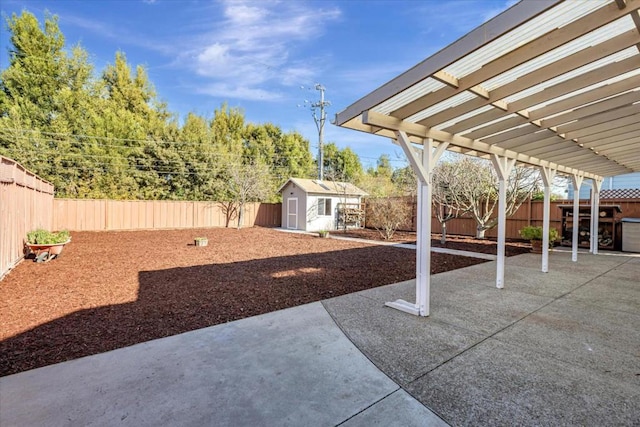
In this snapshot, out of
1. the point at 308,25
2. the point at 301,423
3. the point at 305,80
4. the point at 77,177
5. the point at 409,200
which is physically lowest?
the point at 301,423

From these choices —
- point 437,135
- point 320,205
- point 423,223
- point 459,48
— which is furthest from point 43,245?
point 320,205

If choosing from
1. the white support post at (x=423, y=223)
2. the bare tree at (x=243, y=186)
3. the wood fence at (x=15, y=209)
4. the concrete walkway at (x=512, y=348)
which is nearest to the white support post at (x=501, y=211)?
the concrete walkway at (x=512, y=348)

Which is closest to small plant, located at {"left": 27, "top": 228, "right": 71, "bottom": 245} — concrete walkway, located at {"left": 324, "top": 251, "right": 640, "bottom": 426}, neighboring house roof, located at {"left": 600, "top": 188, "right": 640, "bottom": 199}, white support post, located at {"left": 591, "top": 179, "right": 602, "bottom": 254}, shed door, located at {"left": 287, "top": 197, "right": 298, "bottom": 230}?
concrete walkway, located at {"left": 324, "top": 251, "right": 640, "bottom": 426}

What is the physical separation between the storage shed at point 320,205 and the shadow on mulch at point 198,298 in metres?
8.14

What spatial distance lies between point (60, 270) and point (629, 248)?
14437mm

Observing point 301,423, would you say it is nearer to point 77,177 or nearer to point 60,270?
point 60,270

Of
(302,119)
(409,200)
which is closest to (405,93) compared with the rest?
(409,200)

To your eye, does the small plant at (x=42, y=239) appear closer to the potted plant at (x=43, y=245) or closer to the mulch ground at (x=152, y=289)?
the potted plant at (x=43, y=245)

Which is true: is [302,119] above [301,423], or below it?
above

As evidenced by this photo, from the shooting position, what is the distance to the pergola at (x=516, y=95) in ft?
6.90

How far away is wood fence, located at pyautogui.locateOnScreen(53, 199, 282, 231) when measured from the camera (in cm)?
1345

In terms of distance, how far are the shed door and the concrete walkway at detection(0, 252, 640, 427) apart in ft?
42.0

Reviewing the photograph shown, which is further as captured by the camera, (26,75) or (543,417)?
(26,75)

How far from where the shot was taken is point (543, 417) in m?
1.88
